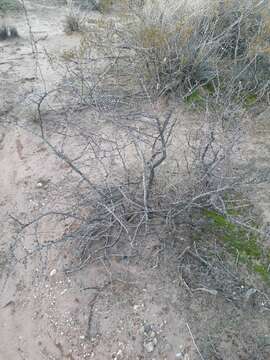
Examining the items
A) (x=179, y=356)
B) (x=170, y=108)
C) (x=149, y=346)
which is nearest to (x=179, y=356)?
(x=179, y=356)

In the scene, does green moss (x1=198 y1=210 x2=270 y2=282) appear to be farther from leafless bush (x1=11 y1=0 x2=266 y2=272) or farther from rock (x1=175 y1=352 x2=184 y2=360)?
rock (x1=175 y1=352 x2=184 y2=360)

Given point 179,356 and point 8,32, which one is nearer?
point 179,356

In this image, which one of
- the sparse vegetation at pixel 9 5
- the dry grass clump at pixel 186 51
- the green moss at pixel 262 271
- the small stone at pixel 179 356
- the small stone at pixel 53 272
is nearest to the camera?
the small stone at pixel 179 356

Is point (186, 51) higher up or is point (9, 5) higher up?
point (186, 51)

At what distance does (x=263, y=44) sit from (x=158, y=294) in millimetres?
3088

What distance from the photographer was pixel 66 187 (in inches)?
135

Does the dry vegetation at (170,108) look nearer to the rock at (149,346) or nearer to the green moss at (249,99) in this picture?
Answer: the green moss at (249,99)

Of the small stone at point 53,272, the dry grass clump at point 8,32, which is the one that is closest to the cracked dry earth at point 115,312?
the small stone at point 53,272

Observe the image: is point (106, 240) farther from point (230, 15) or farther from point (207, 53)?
point (230, 15)

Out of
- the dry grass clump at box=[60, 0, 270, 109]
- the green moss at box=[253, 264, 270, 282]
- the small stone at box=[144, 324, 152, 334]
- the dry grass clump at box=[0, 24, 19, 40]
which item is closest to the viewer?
the small stone at box=[144, 324, 152, 334]

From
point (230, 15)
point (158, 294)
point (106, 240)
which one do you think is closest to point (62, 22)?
point (230, 15)

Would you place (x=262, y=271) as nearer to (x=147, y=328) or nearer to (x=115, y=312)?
(x=147, y=328)

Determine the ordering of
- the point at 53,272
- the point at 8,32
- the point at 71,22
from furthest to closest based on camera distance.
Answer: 1. the point at 71,22
2. the point at 8,32
3. the point at 53,272

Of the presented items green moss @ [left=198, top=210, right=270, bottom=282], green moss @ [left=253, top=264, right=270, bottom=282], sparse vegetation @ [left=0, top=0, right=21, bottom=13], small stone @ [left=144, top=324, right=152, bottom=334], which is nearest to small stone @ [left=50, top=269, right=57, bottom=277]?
small stone @ [left=144, top=324, right=152, bottom=334]
